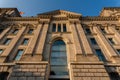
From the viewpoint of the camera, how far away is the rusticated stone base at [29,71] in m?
16.4

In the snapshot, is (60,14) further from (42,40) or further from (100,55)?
(100,55)

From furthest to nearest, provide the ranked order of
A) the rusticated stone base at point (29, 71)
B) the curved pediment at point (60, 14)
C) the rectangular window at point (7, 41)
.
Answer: the curved pediment at point (60, 14) < the rectangular window at point (7, 41) < the rusticated stone base at point (29, 71)

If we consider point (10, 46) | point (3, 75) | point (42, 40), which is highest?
point (42, 40)

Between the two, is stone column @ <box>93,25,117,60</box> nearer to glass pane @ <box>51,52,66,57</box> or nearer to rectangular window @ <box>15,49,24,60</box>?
glass pane @ <box>51,52,66,57</box>

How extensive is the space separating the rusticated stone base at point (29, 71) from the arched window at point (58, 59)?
2.32 m

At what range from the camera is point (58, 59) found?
22.0m

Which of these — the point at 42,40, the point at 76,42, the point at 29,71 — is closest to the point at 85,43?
the point at 76,42

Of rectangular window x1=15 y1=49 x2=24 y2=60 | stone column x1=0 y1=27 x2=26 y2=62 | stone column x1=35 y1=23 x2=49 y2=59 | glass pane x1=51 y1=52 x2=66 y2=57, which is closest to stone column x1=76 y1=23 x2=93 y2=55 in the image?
glass pane x1=51 y1=52 x2=66 y2=57

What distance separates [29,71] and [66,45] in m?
8.95

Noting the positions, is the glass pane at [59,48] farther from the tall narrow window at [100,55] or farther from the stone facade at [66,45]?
the tall narrow window at [100,55]

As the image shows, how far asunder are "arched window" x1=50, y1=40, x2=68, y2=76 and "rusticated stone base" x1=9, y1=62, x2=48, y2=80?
91.1 inches

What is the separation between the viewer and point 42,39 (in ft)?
81.4

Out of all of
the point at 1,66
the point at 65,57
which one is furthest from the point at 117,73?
the point at 1,66

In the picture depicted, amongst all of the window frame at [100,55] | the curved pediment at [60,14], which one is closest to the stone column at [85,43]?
the window frame at [100,55]
